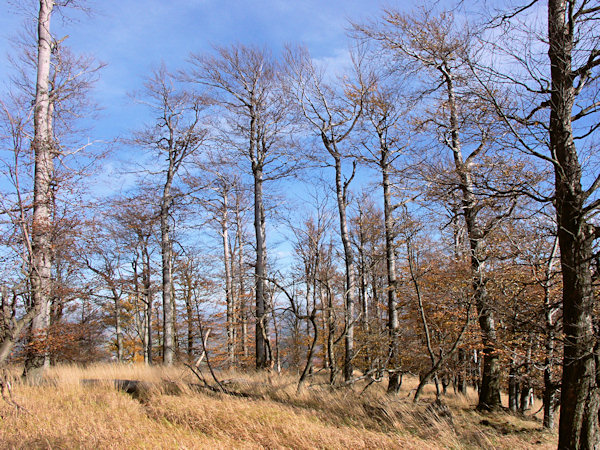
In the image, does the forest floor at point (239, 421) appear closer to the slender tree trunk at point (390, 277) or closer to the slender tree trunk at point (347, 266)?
the slender tree trunk at point (347, 266)

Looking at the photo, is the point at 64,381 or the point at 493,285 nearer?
the point at 64,381

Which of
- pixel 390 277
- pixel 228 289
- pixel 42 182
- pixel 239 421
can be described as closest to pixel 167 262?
pixel 228 289

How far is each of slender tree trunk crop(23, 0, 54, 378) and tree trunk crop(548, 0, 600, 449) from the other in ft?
35.7

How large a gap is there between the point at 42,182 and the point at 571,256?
12333 millimetres

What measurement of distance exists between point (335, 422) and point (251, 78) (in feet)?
38.6

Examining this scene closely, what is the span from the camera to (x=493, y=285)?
970cm

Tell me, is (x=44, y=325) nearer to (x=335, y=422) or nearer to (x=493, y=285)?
(x=335, y=422)

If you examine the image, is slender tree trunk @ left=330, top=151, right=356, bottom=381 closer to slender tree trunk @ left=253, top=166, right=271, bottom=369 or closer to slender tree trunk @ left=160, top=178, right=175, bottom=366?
slender tree trunk @ left=253, top=166, right=271, bottom=369

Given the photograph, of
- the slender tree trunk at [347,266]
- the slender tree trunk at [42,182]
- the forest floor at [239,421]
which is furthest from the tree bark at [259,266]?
the slender tree trunk at [42,182]

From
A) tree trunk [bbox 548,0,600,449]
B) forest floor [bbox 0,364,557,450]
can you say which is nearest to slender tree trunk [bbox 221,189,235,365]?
forest floor [bbox 0,364,557,450]

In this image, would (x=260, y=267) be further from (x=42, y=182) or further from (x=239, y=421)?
(x=239, y=421)

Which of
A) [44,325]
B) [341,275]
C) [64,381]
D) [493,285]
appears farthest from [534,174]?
[341,275]

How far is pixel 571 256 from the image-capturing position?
192 inches

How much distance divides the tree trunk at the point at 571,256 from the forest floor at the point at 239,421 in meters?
1.48
